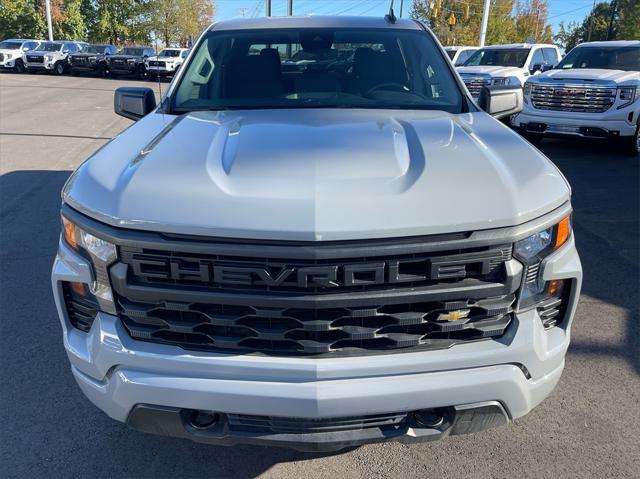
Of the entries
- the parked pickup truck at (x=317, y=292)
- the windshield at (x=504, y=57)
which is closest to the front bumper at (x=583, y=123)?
the windshield at (x=504, y=57)

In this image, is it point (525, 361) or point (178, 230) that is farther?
point (525, 361)

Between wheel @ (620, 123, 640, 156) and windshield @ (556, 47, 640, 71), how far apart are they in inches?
62.2

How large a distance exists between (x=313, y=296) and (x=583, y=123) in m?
8.65

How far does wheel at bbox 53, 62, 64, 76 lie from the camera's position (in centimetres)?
3006

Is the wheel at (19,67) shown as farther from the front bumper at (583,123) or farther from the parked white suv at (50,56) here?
the front bumper at (583,123)

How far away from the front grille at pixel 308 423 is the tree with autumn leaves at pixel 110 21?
52.1m

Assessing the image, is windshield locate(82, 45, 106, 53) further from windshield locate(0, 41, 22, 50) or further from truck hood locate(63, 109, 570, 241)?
truck hood locate(63, 109, 570, 241)

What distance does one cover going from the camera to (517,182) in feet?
6.78

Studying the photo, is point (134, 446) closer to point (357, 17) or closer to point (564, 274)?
point (564, 274)

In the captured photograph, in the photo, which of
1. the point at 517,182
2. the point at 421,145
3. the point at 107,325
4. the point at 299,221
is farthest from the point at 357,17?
the point at 107,325

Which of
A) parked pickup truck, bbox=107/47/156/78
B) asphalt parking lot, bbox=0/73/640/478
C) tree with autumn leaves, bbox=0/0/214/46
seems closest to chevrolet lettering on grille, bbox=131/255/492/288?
asphalt parking lot, bbox=0/73/640/478

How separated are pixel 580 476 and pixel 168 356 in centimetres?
189

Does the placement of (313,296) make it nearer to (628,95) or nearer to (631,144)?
(628,95)

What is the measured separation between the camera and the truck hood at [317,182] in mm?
1843
